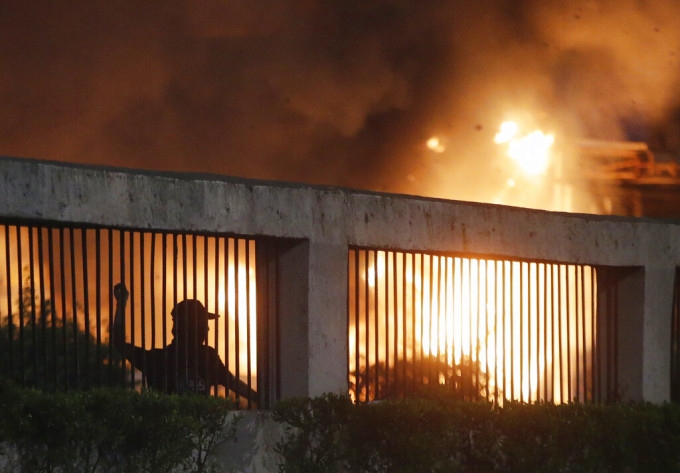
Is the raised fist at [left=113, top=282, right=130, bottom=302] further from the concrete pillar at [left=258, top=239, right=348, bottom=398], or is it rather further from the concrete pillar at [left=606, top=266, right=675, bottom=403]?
the concrete pillar at [left=606, top=266, right=675, bottom=403]

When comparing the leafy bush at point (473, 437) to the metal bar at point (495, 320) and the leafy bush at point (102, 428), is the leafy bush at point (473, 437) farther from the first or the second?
the metal bar at point (495, 320)

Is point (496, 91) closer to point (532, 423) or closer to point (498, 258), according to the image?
point (498, 258)

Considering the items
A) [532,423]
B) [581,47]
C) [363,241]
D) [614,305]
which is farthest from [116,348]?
[581,47]

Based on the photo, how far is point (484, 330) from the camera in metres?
11.5

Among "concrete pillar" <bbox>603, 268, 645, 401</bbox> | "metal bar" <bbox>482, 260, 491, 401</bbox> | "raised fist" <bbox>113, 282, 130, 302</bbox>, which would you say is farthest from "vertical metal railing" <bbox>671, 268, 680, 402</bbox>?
"raised fist" <bbox>113, 282, 130, 302</bbox>

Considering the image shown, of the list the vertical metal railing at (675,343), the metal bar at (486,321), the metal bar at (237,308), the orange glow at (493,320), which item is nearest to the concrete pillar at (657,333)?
the vertical metal railing at (675,343)

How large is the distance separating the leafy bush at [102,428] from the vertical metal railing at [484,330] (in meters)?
2.58

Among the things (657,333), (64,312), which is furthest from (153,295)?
(657,333)

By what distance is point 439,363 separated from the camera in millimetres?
11016

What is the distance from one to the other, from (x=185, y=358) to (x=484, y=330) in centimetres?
361

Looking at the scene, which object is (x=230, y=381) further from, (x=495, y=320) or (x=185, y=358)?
(x=495, y=320)

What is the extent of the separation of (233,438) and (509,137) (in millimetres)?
24829

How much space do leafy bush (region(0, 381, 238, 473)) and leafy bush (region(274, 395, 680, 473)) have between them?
0.96 metres

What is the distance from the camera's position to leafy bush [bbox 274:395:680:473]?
8.48 meters
